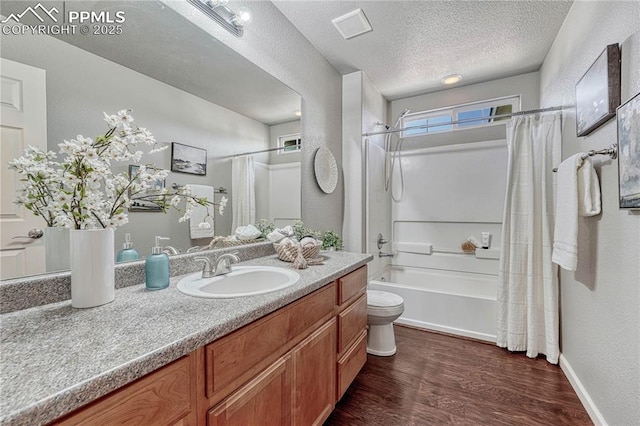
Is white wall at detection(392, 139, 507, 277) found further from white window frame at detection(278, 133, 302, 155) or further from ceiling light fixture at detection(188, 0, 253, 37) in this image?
ceiling light fixture at detection(188, 0, 253, 37)

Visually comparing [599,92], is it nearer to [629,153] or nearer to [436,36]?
[629,153]

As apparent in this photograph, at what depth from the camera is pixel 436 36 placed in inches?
84.0

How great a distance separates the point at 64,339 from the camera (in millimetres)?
645

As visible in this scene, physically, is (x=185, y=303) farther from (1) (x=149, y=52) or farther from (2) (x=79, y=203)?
(1) (x=149, y=52)

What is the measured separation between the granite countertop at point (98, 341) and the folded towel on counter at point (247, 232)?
0.62 m

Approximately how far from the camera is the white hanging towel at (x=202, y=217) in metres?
1.36

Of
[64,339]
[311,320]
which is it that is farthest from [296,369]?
[64,339]

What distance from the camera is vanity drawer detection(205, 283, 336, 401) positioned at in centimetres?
76

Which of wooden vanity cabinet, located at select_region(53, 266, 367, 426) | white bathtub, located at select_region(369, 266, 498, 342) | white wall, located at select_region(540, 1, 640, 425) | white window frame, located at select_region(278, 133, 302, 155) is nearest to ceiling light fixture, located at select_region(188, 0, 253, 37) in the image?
white window frame, located at select_region(278, 133, 302, 155)

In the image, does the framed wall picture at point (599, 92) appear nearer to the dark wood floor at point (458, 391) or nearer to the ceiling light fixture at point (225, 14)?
the dark wood floor at point (458, 391)

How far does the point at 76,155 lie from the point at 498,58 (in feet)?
10.3

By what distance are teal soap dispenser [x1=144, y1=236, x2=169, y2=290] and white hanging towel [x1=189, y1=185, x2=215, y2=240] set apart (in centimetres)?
29

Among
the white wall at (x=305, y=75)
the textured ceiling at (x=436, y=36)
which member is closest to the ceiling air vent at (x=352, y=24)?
the textured ceiling at (x=436, y=36)

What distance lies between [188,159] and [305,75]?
51.3 inches
